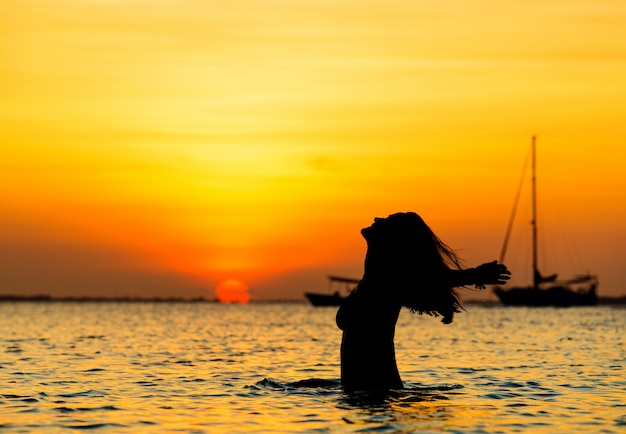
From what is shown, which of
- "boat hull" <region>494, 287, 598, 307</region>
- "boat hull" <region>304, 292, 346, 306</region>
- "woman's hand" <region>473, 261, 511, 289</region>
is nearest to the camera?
"woman's hand" <region>473, 261, 511, 289</region>

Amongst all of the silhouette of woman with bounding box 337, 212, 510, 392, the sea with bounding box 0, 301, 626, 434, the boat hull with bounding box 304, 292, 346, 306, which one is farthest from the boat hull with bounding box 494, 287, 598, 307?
the silhouette of woman with bounding box 337, 212, 510, 392

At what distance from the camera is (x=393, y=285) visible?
16406mm

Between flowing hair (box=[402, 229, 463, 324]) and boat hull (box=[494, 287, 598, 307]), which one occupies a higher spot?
boat hull (box=[494, 287, 598, 307])

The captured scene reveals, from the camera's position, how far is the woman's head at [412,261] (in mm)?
15855

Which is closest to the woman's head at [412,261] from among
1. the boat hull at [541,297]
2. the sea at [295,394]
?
the sea at [295,394]

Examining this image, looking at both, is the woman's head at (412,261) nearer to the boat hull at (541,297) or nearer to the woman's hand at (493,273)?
the woman's hand at (493,273)

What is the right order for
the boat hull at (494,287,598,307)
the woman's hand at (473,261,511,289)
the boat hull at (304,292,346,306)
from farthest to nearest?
the boat hull at (304,292,346,306)
the boat hull at (494,287,598,307)
the woman's hand at (473,261,511,289)

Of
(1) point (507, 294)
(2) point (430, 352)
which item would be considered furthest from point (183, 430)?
(1) point (507, 294)

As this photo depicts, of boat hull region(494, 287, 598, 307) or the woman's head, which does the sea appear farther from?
boat hull region(494, 287, 598, 307)

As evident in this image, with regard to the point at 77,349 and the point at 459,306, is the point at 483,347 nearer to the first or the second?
the point at 77,349

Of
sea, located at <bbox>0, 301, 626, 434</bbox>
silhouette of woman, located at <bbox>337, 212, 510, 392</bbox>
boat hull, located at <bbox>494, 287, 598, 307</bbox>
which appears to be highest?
boat hull, located at <bbox>494, 287, 598, 307</bbox>

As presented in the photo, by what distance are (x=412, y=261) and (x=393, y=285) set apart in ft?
1.89

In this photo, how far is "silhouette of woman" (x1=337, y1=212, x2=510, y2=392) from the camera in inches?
623

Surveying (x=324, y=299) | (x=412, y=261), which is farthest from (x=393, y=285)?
(x=324, y=299)
